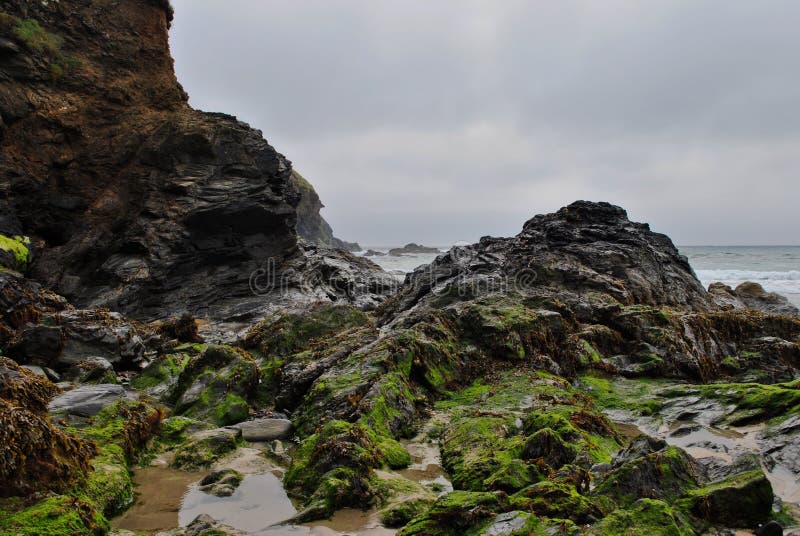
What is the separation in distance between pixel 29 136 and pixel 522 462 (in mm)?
25857

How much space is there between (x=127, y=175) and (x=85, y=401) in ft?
64.9

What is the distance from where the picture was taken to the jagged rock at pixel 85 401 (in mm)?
6625

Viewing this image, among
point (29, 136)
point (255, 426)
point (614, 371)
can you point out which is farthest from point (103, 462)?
point (29, 136)

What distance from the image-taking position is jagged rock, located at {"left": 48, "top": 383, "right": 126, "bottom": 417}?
6625mm

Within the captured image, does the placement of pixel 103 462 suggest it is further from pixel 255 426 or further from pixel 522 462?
pixel 522 462

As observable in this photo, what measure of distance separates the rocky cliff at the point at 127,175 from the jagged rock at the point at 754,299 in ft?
56.6

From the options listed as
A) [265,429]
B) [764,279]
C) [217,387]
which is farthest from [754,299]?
[764,279]

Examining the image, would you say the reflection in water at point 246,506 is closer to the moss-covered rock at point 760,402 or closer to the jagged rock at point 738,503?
the jagged rock at point 738,503

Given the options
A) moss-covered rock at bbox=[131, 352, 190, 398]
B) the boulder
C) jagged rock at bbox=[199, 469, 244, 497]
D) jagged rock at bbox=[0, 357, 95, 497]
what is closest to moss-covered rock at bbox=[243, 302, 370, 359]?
moss-covered rock at bbox=[131, 352, 190, 398]

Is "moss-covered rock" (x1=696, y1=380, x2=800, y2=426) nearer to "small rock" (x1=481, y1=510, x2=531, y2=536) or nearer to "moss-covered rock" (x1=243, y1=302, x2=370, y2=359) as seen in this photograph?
"small rock" (x1=481, y1=510, x2=531, y2=536)

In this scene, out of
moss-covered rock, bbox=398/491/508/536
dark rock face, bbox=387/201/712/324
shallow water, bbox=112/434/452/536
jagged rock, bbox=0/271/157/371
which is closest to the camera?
moss-covered rock, bbox=398/491/508/536

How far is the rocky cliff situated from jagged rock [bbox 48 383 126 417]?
13665 millimetres

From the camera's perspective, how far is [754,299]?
23016mm

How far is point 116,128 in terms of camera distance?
77.5 ft
